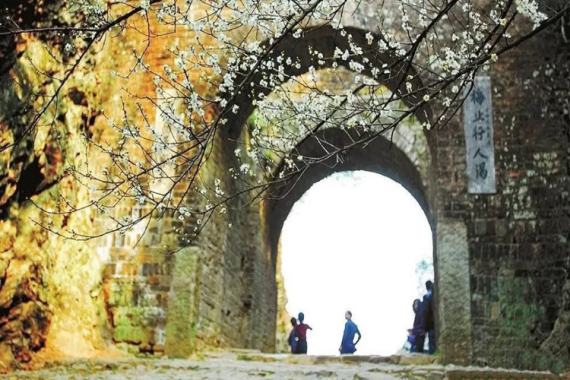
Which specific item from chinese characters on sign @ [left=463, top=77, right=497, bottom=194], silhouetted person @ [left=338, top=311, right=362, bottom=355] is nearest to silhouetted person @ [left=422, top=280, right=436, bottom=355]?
silhouetted person @ [left=338, top=311, right=362, bottom=355]

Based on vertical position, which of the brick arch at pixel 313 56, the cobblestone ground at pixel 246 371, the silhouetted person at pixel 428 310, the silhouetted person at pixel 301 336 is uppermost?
the brick arch at pixel 313 56

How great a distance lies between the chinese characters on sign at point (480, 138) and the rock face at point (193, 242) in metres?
0.09

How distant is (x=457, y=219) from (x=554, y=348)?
167cm

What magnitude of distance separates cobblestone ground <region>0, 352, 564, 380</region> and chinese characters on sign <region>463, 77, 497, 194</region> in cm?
215

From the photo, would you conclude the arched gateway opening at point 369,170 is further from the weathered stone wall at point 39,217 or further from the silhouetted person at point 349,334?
the weathered stone wall at point 39,217

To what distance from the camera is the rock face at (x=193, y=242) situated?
5969mm

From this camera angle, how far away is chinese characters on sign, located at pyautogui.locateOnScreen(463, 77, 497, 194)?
710 cm

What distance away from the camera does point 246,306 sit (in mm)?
10195

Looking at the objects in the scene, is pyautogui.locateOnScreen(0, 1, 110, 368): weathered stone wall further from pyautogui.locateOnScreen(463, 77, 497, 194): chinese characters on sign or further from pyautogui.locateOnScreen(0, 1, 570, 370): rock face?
pyautogui.locateOnScreen(463, 77, 497, 194): chinese characters on sign

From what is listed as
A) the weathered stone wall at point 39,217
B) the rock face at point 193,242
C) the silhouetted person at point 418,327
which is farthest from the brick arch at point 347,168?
the weathered stone wall at point 39,217

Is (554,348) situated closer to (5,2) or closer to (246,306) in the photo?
(246,306)

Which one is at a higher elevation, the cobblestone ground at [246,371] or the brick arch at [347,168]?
the brick arch at [347,168]

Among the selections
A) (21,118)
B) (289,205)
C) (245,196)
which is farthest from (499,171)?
(289,205)

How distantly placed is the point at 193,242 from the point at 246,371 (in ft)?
6.21
